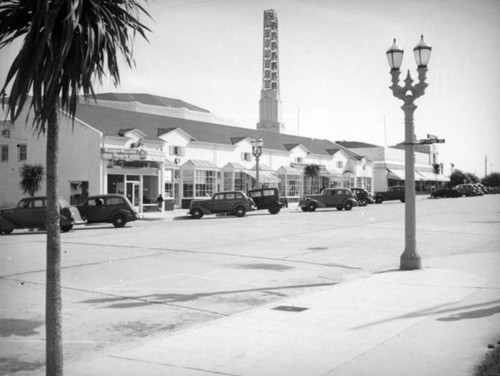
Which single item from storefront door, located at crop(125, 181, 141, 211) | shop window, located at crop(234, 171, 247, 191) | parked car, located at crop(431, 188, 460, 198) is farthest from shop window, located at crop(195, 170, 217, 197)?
parked car, located at crop(431, 188, 460, 198)

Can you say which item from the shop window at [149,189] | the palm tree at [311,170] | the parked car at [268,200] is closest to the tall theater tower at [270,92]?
the palm tree at [311,170]

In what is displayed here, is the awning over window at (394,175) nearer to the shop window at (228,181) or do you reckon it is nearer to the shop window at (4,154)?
the shop window at (228,181)

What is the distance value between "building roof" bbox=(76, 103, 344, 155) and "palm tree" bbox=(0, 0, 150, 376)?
33.2 metres

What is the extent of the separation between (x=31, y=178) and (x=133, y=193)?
21.3ft

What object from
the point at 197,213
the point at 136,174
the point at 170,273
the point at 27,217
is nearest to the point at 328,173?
the point at 136,174

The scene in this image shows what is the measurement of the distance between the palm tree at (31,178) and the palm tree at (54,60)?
108 ft

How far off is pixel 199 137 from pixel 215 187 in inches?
171

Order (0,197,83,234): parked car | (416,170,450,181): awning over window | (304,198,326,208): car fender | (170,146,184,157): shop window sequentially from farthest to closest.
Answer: (416,170,450,181): awning over window → (170,146,184,157): shop window → (304,198,326,208): car fender → (0,197,83,234): parked car

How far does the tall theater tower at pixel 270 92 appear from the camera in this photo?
9593 centimetres

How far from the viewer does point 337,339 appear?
641 centimetres

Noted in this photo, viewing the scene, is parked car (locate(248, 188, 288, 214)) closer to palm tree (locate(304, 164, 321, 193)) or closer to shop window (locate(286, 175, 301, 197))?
shop window (locate(286, 175, 301, 197))

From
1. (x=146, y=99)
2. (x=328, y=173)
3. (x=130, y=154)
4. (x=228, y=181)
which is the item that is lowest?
(x=228, y=181)

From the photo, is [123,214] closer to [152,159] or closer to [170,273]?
[152,159]

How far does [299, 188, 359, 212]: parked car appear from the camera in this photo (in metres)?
39.5
